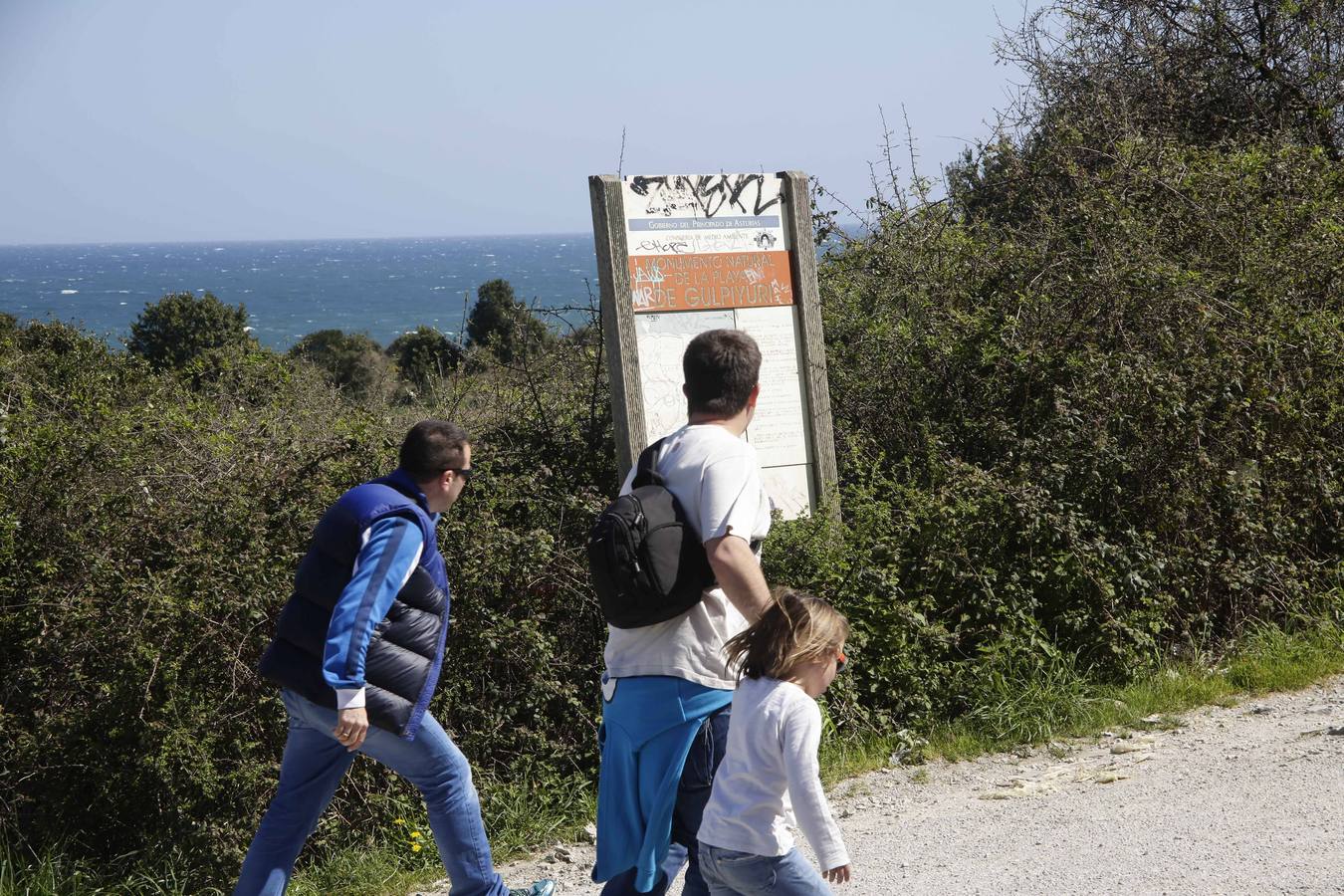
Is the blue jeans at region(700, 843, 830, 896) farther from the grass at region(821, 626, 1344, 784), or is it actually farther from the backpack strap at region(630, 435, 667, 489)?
the grass at region(821, 626, 1344, 784)

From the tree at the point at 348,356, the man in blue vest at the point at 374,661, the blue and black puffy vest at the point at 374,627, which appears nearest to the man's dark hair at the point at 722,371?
the man in blue vest at the point at 374,661

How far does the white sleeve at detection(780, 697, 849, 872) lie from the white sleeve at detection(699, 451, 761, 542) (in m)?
0.47

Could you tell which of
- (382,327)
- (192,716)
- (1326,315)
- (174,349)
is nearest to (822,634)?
(192,716)

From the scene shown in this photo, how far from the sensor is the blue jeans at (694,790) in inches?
120

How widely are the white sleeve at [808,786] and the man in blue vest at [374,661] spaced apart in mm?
1293

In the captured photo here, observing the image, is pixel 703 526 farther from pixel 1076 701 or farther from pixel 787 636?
pixel 1076 701

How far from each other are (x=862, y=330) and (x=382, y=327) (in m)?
64.7

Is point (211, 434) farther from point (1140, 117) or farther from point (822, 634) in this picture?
point (1140, 117)

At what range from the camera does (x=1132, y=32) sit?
10398mm

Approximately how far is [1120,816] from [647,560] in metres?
2.61

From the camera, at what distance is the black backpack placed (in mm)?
2941

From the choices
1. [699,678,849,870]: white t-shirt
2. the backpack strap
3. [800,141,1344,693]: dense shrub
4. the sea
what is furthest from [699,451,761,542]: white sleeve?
the sea

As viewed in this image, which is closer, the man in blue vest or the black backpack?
the black backpack

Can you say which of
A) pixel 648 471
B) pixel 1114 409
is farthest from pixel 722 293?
pixel 648 471
